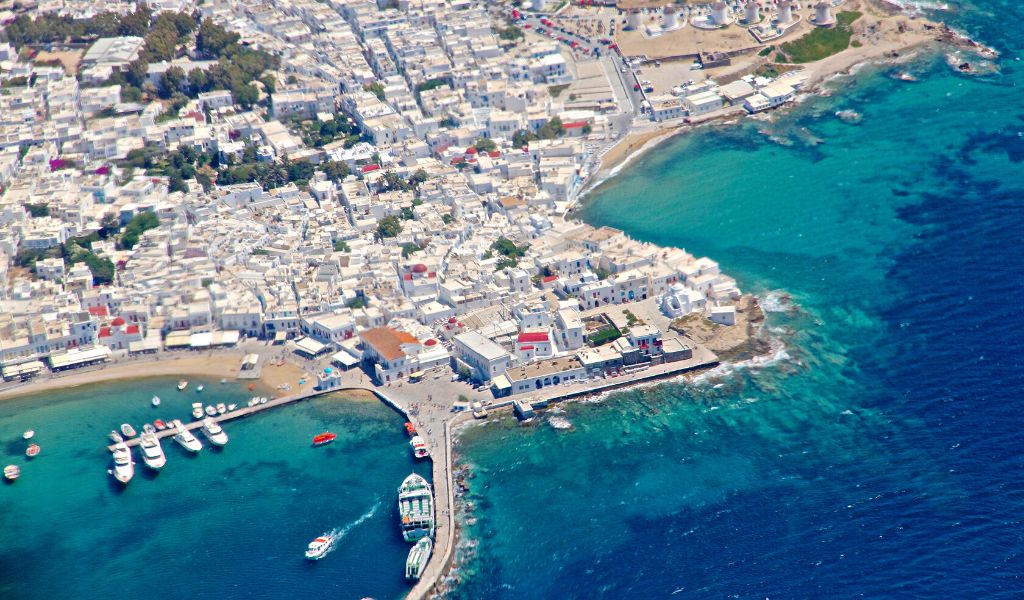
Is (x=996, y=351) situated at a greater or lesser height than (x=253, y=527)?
greater

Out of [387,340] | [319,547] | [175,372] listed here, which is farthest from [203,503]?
[387,340]

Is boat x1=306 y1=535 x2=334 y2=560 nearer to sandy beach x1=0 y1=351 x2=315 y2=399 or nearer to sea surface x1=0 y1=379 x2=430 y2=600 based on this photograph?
sea surface x1=0 y1=379 x2=430 y2=600

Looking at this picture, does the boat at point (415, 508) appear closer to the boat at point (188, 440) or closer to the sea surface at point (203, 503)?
the sea surface at point (203, 503)

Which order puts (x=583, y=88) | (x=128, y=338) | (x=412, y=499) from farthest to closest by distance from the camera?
(x=583, y=88)
(x=128, y=338)
(x=412, y=499)

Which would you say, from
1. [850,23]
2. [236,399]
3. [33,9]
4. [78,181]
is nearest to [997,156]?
[850,23]

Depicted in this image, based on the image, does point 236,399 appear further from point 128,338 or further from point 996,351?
point 996,351

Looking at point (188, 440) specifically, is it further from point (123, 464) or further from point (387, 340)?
point (387, 340)

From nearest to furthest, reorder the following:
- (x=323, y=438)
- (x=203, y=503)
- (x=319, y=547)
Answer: (x=319, y=547) → (x=203, y=503) → (x=323, y=438)
